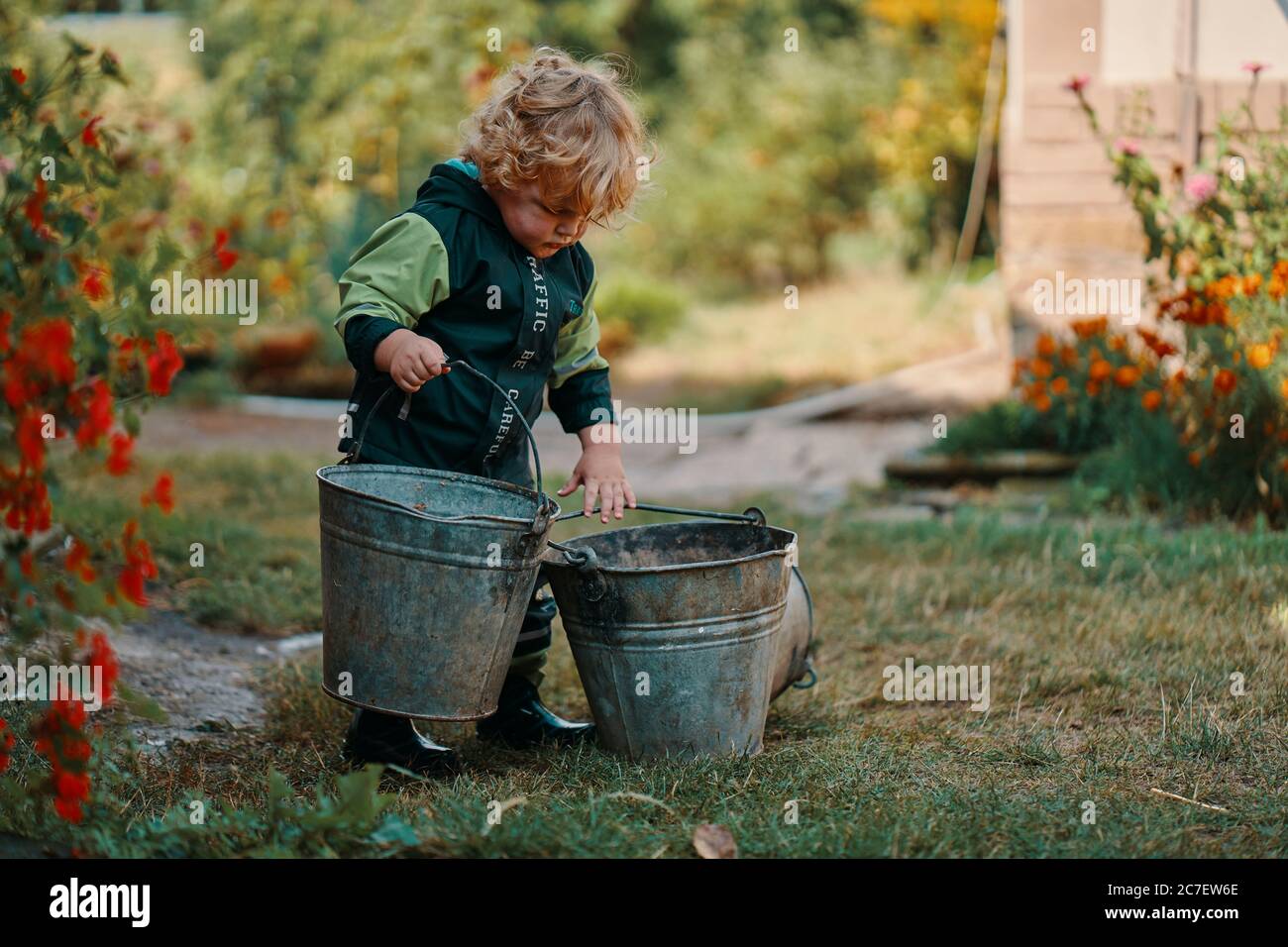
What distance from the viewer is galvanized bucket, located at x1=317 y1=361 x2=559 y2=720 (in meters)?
2.15

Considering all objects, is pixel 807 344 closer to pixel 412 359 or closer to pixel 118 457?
pixel 412 359

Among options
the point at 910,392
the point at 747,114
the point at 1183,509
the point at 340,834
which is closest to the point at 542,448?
the point at 910,392

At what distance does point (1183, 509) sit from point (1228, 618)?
1098 millimetres

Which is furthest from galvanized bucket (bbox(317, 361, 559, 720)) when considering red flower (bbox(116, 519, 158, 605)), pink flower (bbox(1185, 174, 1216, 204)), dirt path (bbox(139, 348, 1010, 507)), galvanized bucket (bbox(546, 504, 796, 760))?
dirt path (bbox(139, 348, 1010, 507))

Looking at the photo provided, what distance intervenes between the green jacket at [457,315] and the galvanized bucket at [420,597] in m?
0.19

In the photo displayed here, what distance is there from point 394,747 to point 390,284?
84cm

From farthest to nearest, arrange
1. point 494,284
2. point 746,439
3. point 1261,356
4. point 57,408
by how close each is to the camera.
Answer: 1. point 746,439
2. point 1261,356
3. point 494,284
4. point 57,408

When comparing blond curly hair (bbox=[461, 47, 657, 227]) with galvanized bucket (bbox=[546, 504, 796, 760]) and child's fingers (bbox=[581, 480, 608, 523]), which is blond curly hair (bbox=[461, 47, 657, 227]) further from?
galvanized bucket (bbox=[546, 504, 796, 760])

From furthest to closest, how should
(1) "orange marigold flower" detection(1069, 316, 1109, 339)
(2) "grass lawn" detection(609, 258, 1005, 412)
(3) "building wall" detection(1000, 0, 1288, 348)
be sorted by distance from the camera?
1. (2) "grass lawn" detection(609, 258, 1005, 412)
2. (3) "building wall" detection(1000, 0, 1288, 348)
3. (1) "orange marigold flower" detection(1069, 316, 1109, 339)

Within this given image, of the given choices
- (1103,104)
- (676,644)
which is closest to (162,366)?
(676,644)

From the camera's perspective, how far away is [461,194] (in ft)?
8.22

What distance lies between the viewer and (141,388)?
→ 7.55ft

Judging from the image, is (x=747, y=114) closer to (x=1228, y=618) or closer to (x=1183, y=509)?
(x=1183, y=509)

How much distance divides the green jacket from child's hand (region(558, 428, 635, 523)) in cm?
15
